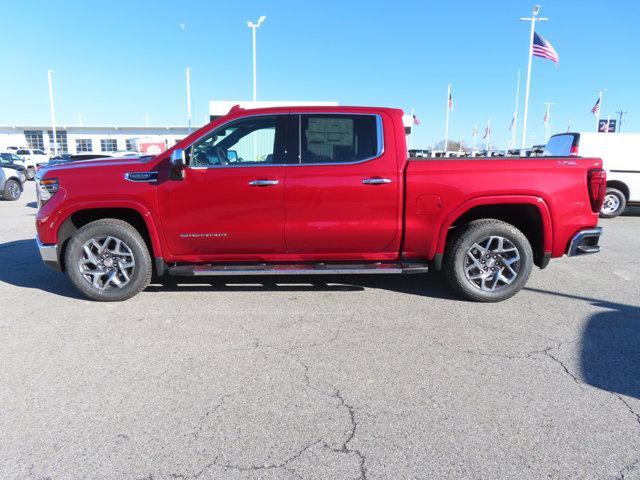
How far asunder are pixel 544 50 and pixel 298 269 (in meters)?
21.5

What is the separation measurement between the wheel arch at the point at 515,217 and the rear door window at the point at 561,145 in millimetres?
7572

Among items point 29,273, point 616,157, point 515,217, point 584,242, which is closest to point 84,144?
point 29,273

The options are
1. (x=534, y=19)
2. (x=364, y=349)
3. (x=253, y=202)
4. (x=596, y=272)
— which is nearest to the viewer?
(x=364, y=349)

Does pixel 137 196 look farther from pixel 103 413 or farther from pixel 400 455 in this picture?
pixel 400 455

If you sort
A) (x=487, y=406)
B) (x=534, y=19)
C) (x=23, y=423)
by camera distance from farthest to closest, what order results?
(x=534, y=19) → (x=487, y=406) → (x=23, y=423)

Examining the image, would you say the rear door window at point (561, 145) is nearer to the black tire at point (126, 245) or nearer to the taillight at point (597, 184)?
the taillight at point (597, 184)

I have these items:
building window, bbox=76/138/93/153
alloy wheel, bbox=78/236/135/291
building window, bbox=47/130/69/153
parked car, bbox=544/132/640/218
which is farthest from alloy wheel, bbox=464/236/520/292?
building window, bbox=47/130/69/153

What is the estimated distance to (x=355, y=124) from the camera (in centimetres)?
474

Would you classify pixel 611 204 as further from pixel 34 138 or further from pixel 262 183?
pixel 34 138

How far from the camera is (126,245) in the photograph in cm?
470

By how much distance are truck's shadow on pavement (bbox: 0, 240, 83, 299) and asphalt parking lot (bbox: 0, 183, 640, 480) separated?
172 millimetres

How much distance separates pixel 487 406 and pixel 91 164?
4330 mm

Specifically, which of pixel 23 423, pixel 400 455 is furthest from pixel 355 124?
pixel 23 423

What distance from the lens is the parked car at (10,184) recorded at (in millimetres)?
15039
